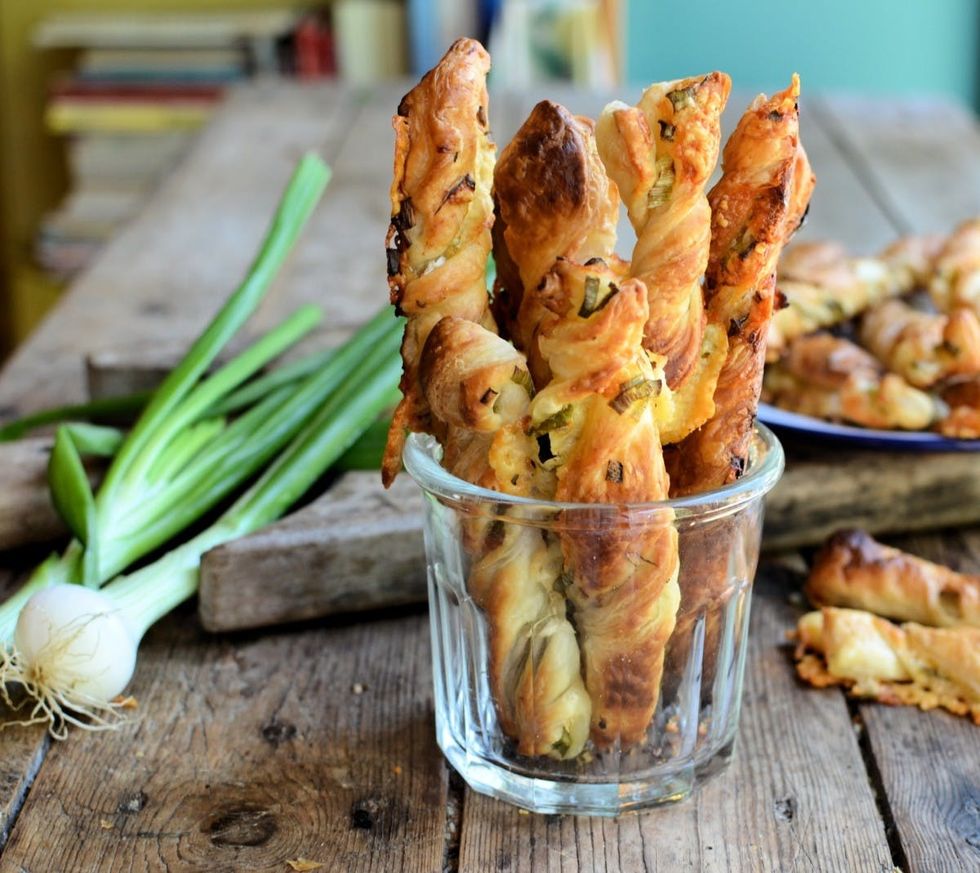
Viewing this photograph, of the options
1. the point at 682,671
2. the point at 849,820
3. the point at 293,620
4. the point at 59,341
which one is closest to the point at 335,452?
the point at 293,620

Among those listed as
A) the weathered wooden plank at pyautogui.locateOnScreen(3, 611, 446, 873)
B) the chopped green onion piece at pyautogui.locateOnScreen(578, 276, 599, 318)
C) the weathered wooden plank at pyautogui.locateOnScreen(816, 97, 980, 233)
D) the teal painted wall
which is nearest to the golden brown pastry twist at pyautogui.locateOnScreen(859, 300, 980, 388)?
the weathered wooden plank at pyautogui.locateOnScreen(3, 611, 446, 873)

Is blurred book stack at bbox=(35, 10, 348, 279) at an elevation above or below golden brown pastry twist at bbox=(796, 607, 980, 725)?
below

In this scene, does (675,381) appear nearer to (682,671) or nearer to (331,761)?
(682,671)

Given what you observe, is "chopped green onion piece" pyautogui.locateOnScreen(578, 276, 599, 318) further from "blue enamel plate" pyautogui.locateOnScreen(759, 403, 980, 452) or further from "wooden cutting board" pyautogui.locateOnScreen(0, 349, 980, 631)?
"blue enamel plate" pyautogui.locateOnScreen(759, 403, 980, 452)

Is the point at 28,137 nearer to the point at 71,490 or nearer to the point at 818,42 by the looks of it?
the point at 818,42

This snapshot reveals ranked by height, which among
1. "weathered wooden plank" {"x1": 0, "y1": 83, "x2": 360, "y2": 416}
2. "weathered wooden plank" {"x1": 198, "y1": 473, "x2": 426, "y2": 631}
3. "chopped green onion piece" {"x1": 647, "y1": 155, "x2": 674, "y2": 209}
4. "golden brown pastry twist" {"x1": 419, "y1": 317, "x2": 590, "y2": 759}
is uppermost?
"chopped green onion piece" {"x1": 647, "y1": 155, "x2": 674, "y2": 209}

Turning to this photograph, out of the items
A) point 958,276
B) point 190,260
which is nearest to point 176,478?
point 958,276

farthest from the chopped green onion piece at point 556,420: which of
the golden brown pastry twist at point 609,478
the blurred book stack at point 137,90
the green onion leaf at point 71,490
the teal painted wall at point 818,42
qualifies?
the teal painted wall at point 818,42
